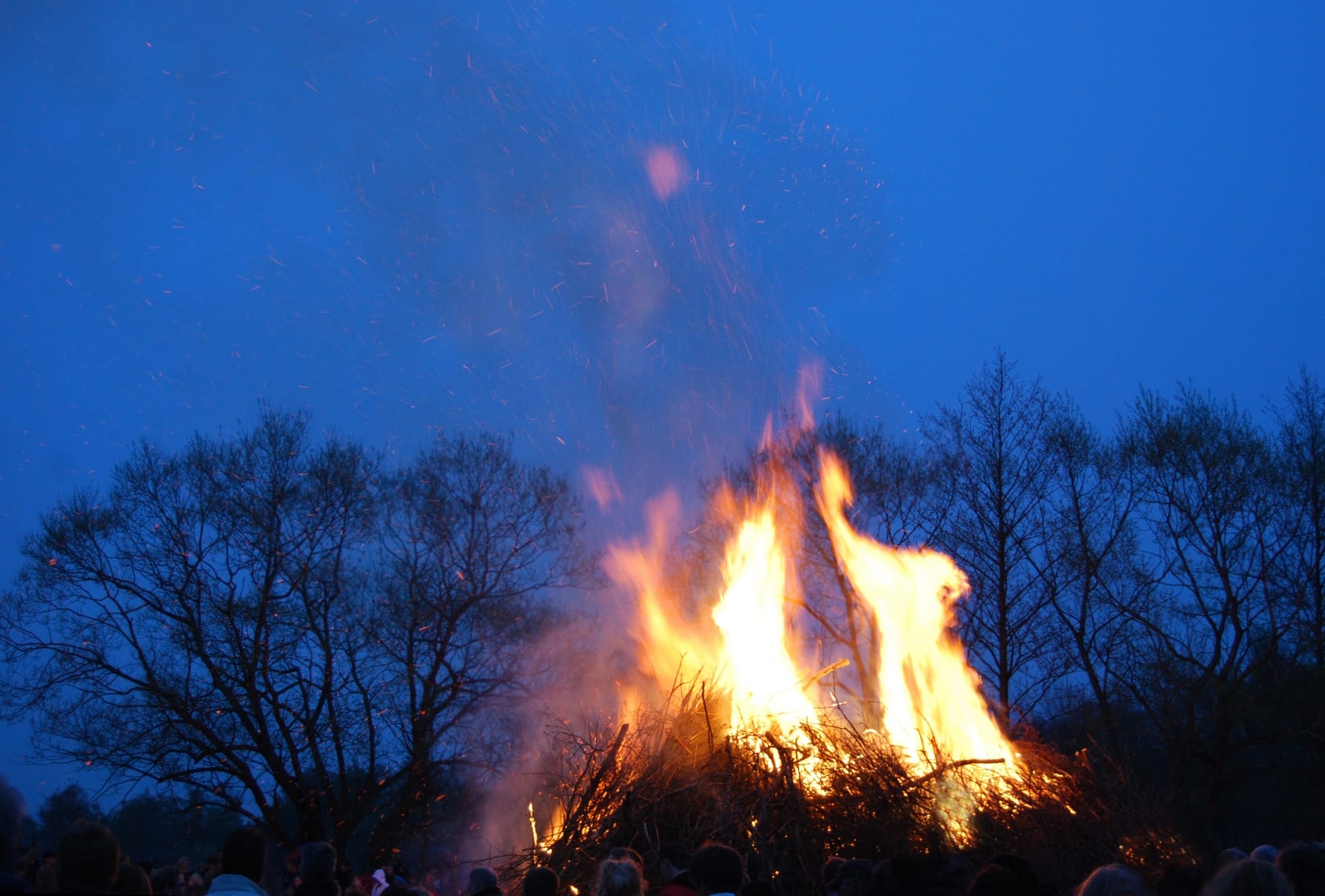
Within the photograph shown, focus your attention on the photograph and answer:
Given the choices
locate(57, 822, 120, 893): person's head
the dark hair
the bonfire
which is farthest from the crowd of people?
the bonfire

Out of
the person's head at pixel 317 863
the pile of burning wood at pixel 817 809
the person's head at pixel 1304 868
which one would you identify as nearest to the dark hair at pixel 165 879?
the person's head at pixel 317 863

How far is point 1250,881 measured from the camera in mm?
2912

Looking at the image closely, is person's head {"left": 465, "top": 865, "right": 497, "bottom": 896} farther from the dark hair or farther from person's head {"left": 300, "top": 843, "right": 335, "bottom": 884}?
the dark hair

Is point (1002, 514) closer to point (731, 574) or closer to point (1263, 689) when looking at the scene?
point (1263, 689)

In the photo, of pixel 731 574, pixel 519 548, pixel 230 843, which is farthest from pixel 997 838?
pixel 519 548

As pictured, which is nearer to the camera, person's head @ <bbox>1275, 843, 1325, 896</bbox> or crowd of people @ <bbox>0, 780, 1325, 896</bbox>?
crowd of people @ <bbox>0, 780, 1325, 896</bbox>

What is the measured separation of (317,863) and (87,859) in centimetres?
184

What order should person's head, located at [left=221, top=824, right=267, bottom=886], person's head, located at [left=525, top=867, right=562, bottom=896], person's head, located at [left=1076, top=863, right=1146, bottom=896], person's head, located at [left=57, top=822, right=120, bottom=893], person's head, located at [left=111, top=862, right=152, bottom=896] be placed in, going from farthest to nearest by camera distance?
person's head, located at [left=525, top=867, right=562, bottom=896] → person's head, located at [left=221, top=824, right=267, bottom=886] → person's head, located at [left=111, top=862, right=152, bottom=896] → person's head, located at [left=1076, top=863, right=1146, bottom=896] → person's head, located at [left=57, top=822, right=120, bottom=893]

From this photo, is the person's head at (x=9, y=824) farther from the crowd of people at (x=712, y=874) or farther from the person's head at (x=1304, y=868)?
the person's head at (x=1304, y=868)

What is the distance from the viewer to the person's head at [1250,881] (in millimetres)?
2902

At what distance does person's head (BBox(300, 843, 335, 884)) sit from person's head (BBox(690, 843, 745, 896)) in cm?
179

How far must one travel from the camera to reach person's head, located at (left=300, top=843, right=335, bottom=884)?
14.8 ft

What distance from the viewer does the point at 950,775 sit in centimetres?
762

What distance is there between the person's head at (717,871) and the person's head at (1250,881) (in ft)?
5.72
